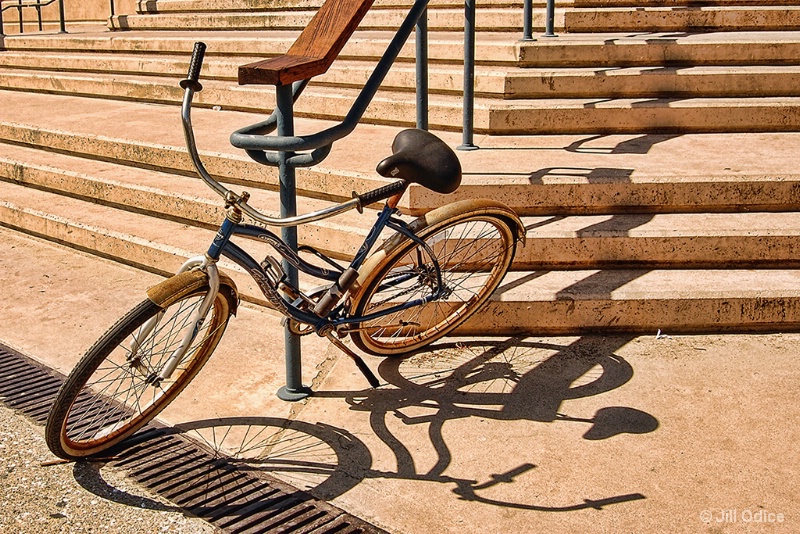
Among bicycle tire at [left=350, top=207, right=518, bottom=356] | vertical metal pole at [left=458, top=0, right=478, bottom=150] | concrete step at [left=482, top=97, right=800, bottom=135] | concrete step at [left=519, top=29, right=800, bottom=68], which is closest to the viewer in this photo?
bicycle tire at [left=350, top=207, right=518, bottom=356]

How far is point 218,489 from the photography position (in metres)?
3.40

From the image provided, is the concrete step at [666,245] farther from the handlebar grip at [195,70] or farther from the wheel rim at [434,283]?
the handlebar grip at [195,70]

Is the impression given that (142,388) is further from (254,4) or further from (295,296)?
(254,4)

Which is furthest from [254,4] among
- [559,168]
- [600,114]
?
[559,168]

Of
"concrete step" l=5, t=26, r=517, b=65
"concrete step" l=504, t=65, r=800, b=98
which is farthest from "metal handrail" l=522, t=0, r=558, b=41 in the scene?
"concrete step" l=504, t=65, r=800, b=98

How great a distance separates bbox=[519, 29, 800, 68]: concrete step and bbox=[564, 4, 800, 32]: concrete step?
1.13 ft

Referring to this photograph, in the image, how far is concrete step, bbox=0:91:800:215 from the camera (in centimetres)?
482

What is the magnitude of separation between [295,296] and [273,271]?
15 centimetres

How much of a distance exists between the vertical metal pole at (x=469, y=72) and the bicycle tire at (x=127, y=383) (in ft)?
7.44

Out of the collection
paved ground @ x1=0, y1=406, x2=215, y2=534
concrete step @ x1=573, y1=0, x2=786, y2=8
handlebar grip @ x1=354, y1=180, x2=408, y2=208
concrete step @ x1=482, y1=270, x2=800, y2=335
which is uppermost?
concrete step @ x1=573, y1=0, x2=786, y2=8

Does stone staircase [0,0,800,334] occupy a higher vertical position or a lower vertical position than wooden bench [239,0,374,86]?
lower

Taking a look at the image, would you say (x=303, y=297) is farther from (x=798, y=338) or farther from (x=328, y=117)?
(x=328, y=117)

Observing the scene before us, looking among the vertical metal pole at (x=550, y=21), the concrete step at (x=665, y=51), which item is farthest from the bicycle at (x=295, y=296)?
the vertical metal pole at (x=550, y=21)

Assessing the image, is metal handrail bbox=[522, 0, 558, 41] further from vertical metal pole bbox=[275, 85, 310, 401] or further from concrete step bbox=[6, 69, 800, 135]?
vertical metal pole bbox=[275, 85, 310, 401]
